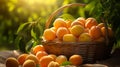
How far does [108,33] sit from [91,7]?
0.60ft

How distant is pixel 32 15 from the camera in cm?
285

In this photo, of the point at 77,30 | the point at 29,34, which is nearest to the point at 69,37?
the point at 77,30

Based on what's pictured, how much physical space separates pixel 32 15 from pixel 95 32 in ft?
2.65

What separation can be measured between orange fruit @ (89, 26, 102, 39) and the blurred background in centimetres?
10

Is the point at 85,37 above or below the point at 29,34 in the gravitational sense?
below

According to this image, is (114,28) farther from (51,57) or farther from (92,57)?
(51,57)

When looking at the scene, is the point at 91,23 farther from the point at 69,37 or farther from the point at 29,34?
the point at 29,34

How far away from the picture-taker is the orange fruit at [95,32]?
7.11ft

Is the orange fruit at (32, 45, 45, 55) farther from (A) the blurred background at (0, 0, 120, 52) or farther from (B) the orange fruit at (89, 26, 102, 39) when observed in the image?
(B) the orange fruit at (89, 26, 102, 39)

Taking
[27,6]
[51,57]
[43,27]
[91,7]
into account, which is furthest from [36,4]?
[51,57]

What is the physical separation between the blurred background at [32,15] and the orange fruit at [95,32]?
0.10 m

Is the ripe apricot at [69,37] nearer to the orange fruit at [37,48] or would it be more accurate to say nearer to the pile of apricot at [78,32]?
the pile of apricot at [78,32]

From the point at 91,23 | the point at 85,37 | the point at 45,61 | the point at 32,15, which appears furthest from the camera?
the point at 32,15

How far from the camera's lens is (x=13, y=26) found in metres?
2.88
